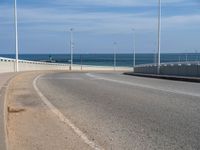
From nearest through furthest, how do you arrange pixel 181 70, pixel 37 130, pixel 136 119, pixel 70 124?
pixel 37 130
pixel 70 124
pixel 136 119
pixel 181 70

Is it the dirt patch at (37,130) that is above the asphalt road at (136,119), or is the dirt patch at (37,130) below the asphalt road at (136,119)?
below

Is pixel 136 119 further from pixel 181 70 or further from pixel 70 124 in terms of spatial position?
pixel 181 70

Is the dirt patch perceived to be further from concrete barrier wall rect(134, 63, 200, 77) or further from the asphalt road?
concrete barrier wall rect(134, 63, 200, 77)

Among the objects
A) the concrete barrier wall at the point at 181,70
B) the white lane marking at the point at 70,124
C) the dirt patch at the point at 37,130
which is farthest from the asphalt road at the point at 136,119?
the concrete barrier wall at the point at 181,70

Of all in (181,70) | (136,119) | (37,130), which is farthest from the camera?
(181,70)

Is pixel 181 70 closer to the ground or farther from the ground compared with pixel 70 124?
farther from the ground

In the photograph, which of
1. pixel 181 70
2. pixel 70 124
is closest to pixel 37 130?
pixel 70 124

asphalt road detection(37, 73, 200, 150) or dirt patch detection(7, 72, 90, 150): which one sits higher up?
asphalt road detection(37, 73, 200, 150)

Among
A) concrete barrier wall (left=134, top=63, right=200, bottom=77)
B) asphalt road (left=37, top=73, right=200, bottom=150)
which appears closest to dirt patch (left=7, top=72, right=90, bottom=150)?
asphalt road (left=37, top=73, right=200, bottom=150)

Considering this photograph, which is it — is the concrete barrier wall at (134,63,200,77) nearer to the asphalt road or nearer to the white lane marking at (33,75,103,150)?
the asphalt road

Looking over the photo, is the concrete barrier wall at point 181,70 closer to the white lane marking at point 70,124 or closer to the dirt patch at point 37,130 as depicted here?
the white lane marking at point 70,124

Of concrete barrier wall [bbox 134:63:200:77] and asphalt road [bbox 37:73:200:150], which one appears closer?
asphalt road [bbox 37:73:200:150]

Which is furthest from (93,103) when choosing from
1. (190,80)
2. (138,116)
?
(190,80)

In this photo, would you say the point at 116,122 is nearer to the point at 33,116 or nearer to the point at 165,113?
the point at 165,113
